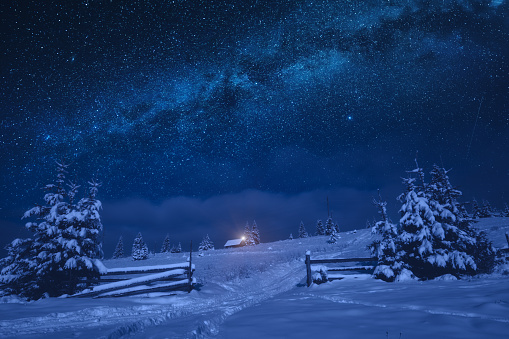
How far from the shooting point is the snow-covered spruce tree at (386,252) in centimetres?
1236

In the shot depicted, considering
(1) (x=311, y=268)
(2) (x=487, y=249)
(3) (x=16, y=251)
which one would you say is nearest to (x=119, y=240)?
(3) (x=16, y=251)

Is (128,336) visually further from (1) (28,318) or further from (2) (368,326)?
(2) (368,326)

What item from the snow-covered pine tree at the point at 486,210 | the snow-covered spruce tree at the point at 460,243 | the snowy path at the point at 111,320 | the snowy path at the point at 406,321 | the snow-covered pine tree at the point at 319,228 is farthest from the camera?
the snow-covered pine tree at the point at 319,228

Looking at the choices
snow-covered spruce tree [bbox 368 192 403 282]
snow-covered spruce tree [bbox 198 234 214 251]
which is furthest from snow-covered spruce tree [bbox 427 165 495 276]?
snow-covered spruce tree [bbox 198 234 214 251]

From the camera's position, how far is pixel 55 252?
13.1 m

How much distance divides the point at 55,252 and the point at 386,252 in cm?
1724

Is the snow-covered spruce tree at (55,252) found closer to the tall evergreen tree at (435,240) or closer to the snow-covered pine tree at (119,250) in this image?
the tall evergreen tree at (435,240)

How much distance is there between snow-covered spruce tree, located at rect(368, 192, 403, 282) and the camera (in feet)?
40.5

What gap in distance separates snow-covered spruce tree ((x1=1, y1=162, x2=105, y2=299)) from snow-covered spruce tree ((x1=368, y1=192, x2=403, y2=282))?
14443 millimetres

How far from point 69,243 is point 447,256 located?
18.7 metres

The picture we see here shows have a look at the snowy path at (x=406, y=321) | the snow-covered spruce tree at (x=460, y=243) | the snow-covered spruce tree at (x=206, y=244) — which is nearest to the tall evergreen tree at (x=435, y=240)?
the snow-covered spruce tree at (x=460, y=243)

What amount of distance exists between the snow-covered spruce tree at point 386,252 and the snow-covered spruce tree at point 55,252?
14443mm

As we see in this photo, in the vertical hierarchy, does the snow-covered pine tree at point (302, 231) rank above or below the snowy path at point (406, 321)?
above

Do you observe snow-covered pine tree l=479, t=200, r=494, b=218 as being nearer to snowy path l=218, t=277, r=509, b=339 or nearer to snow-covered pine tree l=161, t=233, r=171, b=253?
snowy path l=218, t=277, r=509, b=339
